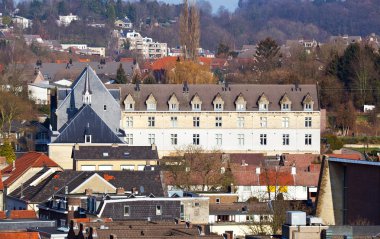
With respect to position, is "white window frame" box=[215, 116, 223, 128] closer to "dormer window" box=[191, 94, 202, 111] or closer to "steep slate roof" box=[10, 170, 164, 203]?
"dormer window" box=[191, 94, 202, 111]

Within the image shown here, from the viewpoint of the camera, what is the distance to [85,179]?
47.3 meters

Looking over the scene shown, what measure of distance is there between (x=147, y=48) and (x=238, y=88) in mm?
114137

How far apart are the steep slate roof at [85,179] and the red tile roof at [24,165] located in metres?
2.95

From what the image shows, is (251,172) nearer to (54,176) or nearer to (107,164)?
(107,164)

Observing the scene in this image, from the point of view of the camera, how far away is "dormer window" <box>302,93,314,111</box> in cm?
7381

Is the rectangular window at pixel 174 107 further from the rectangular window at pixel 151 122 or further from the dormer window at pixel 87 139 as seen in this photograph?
the dormer window at pixel 87 139

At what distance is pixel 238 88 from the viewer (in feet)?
248

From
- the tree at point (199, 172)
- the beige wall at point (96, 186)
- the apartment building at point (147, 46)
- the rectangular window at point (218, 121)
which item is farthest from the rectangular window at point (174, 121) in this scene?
the apartment building at point (147, 46)

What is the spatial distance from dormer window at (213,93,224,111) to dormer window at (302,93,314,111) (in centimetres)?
354

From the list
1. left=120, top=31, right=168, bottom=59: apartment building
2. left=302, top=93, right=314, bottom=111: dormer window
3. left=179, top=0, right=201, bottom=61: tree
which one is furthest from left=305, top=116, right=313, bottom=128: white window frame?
left=120, top=31, right=168, bottom=59: apartment building

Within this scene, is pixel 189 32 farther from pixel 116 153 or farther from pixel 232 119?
pixel 116 153

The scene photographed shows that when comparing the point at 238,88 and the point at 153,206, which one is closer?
the point at 153,206

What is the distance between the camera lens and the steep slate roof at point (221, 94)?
242 ft

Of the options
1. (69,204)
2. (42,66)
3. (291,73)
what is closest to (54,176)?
(69,204)
